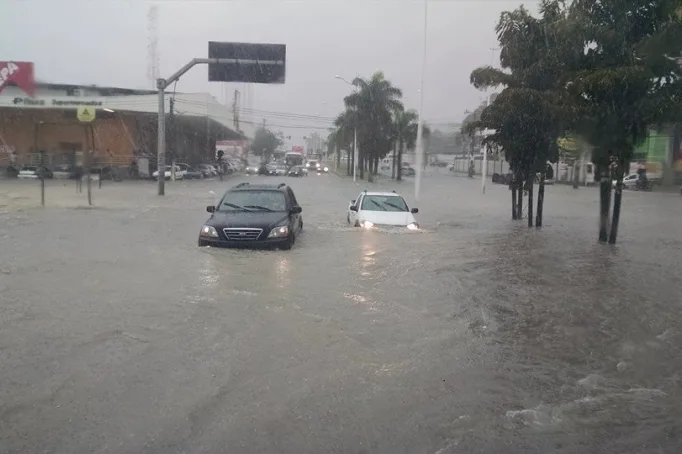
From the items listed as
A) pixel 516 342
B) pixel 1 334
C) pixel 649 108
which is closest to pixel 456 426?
pixel 516 342

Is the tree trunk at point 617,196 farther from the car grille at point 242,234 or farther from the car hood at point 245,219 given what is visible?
the car grille at point 242,234

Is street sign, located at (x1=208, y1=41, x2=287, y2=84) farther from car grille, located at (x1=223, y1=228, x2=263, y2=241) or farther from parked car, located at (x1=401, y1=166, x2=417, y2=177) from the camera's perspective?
parked car, located at (x1=401, y1=166, x2=417, y2=177)

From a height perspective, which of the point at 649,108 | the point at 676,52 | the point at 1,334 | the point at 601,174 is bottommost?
the point at 1,334

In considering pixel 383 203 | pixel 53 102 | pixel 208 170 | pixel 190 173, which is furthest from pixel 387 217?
pixel 208 170

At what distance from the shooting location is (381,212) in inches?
634

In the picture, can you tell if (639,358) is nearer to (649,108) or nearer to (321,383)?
(321,383)

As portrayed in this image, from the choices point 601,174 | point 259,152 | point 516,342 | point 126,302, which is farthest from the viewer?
point 259,152

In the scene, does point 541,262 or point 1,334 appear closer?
point 1,334

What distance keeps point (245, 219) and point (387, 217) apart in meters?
4.56

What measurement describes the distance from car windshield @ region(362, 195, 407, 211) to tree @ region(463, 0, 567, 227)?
129 inches

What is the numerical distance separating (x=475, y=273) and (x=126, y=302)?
579cm

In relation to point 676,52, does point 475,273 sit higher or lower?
lower

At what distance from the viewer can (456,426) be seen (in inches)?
178

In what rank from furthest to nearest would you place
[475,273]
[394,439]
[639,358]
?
[475,273]
[639,358]
[394,439]
